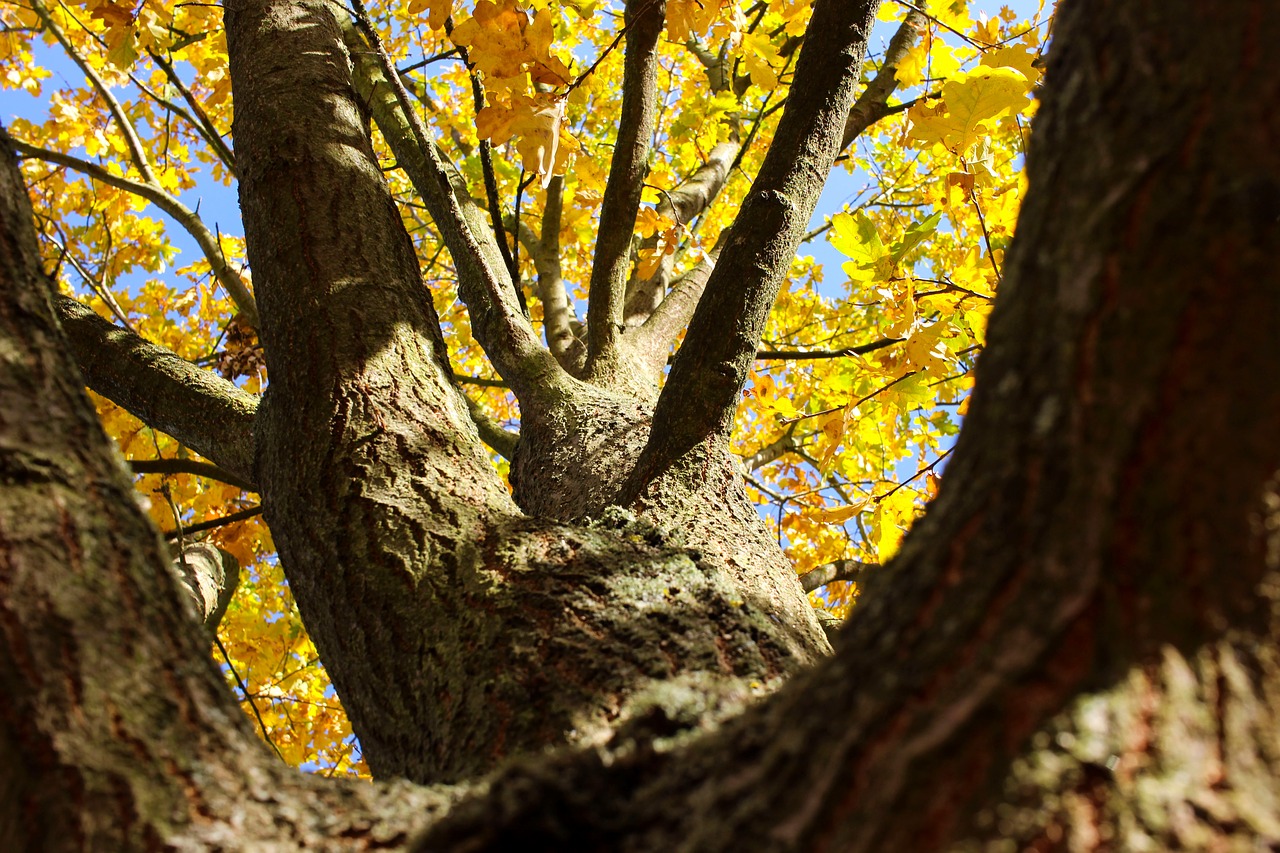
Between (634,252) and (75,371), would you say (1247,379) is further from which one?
(634,252)

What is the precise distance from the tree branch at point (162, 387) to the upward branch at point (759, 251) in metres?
1.00

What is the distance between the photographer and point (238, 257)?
619 cm

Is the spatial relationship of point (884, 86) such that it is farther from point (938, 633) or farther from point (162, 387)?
point (938, 633)

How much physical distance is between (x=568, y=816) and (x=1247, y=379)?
649 mm

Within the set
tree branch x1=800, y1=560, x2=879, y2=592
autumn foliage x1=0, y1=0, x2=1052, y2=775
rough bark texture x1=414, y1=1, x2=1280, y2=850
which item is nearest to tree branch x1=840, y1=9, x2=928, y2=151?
autumn foliage x1=0, y1=0, x2=1052, y2=775

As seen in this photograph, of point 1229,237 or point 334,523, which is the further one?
point 334,523

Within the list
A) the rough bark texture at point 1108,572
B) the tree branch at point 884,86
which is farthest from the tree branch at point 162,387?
the tree branch at point 884,86

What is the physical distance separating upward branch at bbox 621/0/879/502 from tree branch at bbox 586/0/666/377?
2.20 ft

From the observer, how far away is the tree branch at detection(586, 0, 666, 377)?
2469 mm

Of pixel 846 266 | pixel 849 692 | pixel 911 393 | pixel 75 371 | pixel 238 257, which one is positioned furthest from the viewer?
pixel 238 257

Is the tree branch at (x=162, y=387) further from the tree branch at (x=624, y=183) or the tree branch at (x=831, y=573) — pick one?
the tree branch at (x=831, y=573)

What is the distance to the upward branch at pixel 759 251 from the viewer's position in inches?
67.5

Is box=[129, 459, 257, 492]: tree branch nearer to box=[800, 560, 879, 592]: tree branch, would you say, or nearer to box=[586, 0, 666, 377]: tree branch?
box=[586, 0, 666, 377]: tree branch

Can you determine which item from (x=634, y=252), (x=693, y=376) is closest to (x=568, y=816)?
(x=693, y=376)
